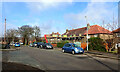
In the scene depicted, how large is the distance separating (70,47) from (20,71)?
32.4 ft

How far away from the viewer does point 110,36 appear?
1739 cm

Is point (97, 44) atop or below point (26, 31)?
below

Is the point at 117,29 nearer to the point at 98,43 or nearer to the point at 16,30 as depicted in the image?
the point at 98,43

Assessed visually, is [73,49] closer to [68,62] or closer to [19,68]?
[68,62]

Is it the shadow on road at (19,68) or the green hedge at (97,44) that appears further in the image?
the green hedge at (97,44)

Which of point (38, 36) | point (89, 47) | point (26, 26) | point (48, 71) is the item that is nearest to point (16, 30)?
point (26, 26)

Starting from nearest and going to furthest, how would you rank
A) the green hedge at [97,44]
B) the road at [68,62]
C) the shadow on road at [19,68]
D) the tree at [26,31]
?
the shadow on road at [19,68]
the road at [68,62]
the green hedge at [97,44]
the tree at [26,31]

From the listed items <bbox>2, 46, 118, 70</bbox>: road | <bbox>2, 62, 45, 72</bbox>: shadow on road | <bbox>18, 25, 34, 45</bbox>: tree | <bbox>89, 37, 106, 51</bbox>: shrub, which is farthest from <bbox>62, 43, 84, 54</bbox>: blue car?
<bbox>18, 25, 34, 45</bbox>: tree

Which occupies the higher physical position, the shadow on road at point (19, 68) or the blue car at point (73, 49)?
the blue car at point (73, 49)

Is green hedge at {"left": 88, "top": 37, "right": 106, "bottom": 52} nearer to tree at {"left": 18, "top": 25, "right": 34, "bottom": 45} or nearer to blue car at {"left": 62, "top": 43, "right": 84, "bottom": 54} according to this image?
blue car at {"left": 62, "top": 43, "right": 84, "bottom": 54}

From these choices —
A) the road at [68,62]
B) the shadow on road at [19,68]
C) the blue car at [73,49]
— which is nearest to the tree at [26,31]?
the blue car at [73,49]

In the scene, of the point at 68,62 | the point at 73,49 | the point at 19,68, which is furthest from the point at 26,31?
the point at 19,68

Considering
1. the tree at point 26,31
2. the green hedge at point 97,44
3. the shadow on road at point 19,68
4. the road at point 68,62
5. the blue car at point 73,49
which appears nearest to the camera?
the shadow on road at point 19,68

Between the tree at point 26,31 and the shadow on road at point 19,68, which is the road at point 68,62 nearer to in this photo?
the shadow on road at point 19,68
